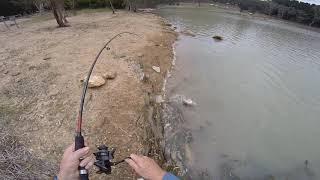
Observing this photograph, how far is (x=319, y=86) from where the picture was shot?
19047 millimetres

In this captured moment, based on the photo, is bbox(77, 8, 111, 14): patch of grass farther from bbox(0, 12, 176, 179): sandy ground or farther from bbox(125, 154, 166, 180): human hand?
bbox(125, 154, 166, 180): human hand

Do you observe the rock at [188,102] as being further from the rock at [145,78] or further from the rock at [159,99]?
the rock at [145,78]

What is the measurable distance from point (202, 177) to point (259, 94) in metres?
9.01

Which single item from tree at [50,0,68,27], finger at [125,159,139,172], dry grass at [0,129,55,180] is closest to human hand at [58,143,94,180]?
finger at [125,159,139,172]

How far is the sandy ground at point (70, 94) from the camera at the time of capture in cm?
838

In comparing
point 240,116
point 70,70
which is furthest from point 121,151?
point 240,116

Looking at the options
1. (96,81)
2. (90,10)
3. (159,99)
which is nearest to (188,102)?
(159,99)

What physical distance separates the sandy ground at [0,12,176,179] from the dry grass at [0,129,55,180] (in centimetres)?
28

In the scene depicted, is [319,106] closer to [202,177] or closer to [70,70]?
[202,177]

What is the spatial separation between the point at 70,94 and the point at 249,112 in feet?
25.6

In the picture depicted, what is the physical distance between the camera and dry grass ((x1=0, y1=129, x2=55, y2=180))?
250 inches

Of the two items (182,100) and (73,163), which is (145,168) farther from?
(182,100)

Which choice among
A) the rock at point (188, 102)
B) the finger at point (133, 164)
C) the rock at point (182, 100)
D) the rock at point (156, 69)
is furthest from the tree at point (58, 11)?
the finger at point (133, 164)

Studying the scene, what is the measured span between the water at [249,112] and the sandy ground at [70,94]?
197 centimetres
